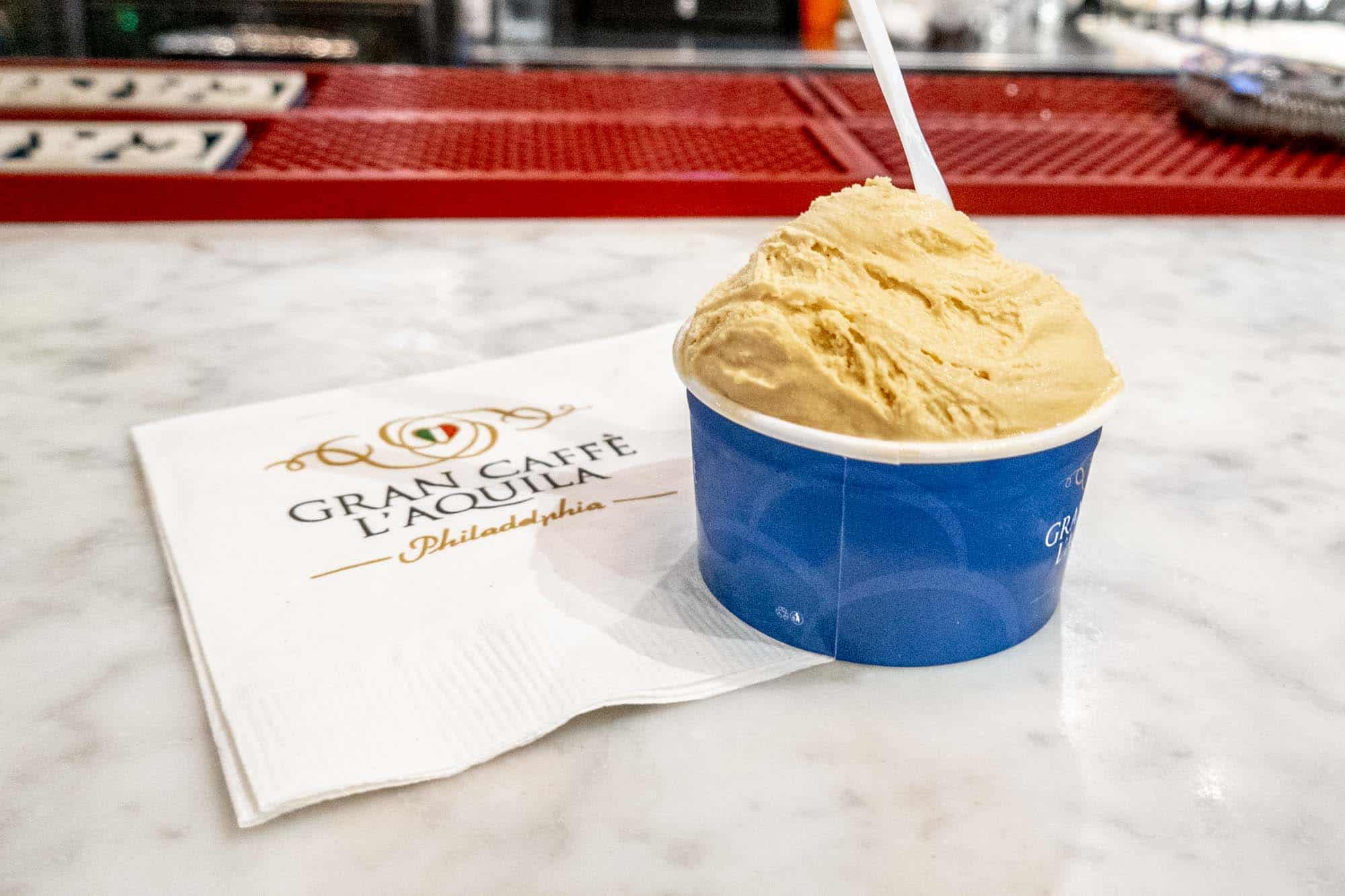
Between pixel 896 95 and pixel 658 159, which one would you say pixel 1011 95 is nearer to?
pixel 658 159

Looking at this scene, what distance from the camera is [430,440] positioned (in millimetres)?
809

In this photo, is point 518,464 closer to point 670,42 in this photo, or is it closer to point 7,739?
point 7,739

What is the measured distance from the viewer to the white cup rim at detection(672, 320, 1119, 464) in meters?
0.53

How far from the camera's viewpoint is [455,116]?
61.6 inches

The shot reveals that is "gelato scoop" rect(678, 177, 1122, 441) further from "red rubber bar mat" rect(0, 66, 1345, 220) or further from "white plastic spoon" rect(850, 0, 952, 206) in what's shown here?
"red rubber bar mat" rect(0, 66, 1345, 220)

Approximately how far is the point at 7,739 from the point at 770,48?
7.99 ft

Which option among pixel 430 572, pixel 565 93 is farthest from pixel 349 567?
pixel 565 93

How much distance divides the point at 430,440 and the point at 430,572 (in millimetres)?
179

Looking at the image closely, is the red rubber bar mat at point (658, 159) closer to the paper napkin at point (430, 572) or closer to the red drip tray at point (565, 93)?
the red drip tray at point (565, 93)

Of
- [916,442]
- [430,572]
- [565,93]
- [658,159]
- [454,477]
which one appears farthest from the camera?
[565,93]

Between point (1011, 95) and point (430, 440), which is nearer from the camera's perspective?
point (430, 440)

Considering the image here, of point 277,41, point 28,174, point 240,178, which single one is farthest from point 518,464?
point 277,41

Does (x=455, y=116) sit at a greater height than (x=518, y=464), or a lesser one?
greater

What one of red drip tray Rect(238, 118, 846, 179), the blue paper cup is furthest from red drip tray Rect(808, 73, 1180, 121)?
the blue paper cup
